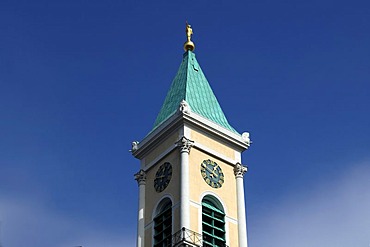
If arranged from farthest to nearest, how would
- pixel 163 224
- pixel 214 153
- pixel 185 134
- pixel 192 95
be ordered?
pixel 192 95, pixel 214 153, pixel 185 134, pixel 163 224

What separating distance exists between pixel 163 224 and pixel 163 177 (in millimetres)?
3375

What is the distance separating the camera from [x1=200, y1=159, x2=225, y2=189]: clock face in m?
62.7

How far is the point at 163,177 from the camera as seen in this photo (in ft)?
208

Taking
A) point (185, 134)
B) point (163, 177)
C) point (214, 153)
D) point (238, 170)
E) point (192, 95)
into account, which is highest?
point (192, 95)

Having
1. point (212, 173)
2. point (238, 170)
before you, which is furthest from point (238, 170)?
point (212, 173)

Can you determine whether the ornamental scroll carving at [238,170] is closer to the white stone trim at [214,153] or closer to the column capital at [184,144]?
the white stone trim at [214,153]

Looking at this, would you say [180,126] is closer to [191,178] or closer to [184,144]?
[184,144]

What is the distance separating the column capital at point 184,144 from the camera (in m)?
62.3

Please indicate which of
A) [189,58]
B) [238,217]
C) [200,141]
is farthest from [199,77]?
[238,217]

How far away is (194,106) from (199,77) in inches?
184

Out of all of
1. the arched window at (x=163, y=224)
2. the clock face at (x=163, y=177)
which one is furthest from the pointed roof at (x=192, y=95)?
the arched window at (x=163, y=224)

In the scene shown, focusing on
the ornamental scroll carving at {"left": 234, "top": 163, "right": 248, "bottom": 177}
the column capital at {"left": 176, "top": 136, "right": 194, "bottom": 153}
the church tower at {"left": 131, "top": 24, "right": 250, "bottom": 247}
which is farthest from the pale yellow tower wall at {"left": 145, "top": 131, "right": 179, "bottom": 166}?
the ornamental scroll carving at {"left": 234, "top": 163, "right": 248, "bottom": 177}

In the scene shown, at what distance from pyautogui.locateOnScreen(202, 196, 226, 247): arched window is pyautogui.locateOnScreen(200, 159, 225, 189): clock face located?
106 cm

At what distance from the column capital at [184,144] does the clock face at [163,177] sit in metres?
1.64
